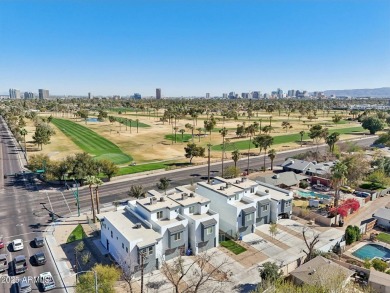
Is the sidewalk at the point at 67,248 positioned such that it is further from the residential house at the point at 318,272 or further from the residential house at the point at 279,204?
the residential house at the point at 279,204

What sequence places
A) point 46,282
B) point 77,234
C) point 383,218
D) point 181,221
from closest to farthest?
point 46,282 → point 181,221 → point 77,234 → point 383,218

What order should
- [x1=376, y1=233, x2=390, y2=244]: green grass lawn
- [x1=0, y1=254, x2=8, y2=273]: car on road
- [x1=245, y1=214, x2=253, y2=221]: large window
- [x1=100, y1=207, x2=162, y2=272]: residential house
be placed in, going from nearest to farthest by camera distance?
[x1=100, y1=207, x2=162, y2=272]: residential house < [x1=0, y1=254, x2=8, y2=273]: car on road < [x1=245, y1=214, x2=253, y2=221]: large window < [x1=376, y1=233, x2=390, y2=244]: green grass lawn

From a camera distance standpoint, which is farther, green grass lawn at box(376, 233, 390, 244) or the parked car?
the parked car

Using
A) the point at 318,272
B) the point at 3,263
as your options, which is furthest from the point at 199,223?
the point at 3,263

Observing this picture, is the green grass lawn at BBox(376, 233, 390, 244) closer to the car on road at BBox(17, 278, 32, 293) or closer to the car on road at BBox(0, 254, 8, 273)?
the car on road at BBox(17, 278, 32, 293)

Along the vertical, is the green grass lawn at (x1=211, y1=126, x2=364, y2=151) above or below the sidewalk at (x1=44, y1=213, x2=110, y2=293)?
above

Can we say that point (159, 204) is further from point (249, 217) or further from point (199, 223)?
point (249, 217)

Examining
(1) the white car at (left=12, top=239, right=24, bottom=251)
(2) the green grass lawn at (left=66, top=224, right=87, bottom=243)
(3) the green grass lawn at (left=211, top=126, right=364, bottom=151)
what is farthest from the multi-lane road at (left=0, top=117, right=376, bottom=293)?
(3) the green grass lawn at (left=211, top=126, right=364, bottom=151)
